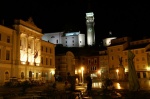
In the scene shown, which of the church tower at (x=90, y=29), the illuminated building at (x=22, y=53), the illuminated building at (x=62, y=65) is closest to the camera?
the illuminated building at (x=22, y=53)

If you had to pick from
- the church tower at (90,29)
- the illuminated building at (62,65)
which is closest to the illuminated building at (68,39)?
the church tower at (90,29)

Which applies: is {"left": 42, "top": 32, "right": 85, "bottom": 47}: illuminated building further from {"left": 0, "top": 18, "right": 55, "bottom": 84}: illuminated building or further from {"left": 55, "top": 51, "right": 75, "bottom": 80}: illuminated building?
{"left": 0, "top": 18, "right": 55, "bottom": 84}: illuminated building

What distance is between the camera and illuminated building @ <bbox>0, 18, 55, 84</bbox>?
45.5 meters

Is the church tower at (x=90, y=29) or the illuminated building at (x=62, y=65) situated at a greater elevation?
the church tower at (x=90, y=29)

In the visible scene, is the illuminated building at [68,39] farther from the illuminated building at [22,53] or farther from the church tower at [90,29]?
the illuminated building at [22,53]

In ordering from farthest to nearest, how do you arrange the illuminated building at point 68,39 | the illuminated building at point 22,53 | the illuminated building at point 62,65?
1. the illuminated building at point 68,39
2. the illuminated building at point 62,65
3. the illuminated building at point 22,53

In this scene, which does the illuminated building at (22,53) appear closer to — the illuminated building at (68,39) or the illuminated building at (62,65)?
the illuminated building at (62,65)

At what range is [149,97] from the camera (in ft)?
48.0

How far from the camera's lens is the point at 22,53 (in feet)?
169

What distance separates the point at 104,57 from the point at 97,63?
4.24 metres

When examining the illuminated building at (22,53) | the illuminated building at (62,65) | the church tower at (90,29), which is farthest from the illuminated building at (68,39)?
the illuminated building at (22,53)

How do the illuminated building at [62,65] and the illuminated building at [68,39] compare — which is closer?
the illuminated building at [62,65]

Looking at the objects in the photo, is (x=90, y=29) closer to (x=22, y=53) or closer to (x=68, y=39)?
(x=68, y=39)

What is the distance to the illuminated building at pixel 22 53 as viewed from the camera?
149 feet
